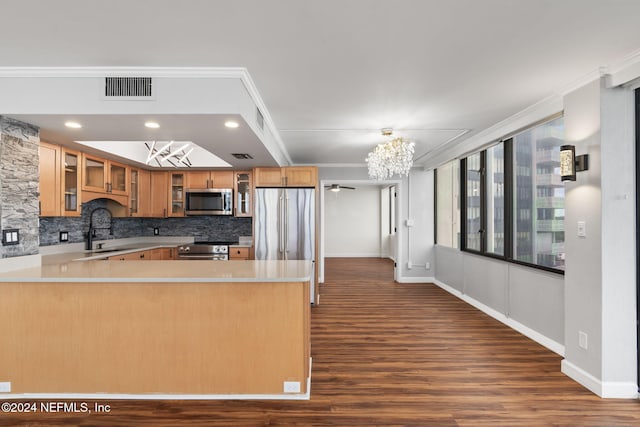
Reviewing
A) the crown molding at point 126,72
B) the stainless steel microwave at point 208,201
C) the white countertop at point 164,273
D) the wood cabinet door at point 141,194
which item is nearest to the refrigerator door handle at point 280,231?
the stainless steel microwave at point 208,201

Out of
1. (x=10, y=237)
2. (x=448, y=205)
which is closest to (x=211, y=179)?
(x=10, y=237)

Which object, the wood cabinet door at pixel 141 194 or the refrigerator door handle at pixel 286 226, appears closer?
the refrigerator door handle at pixel 286 226

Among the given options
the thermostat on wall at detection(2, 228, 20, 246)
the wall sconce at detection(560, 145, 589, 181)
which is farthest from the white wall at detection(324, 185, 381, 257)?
the thermostat on wall at detection(2, 228, 20, 246)

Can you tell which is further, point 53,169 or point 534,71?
point 53,169

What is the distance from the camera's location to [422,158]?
19.4 feet

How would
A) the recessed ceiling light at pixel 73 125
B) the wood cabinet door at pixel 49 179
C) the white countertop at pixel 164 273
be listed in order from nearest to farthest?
the white countertop at pixel 164 273 → the recessed ceiling light at pixel 73 125 → the wood cabinet door at pixel 49 179

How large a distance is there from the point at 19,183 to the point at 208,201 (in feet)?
9.18

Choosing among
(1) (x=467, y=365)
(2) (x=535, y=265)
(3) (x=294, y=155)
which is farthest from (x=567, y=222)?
(3) (x=294, y=155)

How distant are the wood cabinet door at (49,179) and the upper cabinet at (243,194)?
2.39 m

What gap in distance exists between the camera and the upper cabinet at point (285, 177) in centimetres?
486

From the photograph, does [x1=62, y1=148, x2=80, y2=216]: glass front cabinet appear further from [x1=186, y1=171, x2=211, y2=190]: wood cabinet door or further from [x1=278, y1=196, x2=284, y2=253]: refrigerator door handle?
[x1=278, y1=196, x2=284, y2=253]: refrigerator door handle

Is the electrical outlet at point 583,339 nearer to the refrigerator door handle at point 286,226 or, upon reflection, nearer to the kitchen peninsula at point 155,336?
the kitchen peninsula at point 155,336

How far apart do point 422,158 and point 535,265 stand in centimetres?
293

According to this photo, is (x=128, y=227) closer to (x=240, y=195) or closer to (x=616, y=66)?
(x=240, y=195)
